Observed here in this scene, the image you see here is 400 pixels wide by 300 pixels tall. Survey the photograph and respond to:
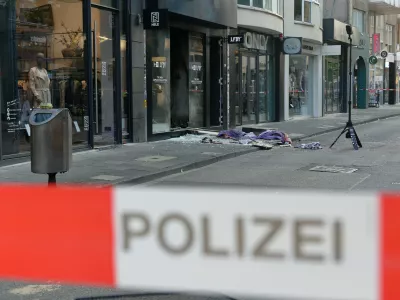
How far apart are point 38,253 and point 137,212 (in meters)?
0.54

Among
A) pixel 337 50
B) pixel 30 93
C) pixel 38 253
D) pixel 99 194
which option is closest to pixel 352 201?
pixel 99 194

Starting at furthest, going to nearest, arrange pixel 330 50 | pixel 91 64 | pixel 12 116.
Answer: pixel 330 50, pixel 91 64, pixel 12 116

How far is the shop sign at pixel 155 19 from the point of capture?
1465 centimetres

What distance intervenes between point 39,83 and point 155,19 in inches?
170

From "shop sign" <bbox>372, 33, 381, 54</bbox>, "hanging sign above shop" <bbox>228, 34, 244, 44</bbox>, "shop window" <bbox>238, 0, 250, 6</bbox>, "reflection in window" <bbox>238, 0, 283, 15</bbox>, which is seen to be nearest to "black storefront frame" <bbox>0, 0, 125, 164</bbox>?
"hanging sign above shop" <bbox>228, 34, 244, 44</bbox>

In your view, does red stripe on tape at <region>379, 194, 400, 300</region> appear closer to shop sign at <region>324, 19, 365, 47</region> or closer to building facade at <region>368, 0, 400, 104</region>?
shop sign at <region>324, 19, 365, 47</region>

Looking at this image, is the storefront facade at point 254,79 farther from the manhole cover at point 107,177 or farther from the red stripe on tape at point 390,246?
the red stripe on tape at point 390,246

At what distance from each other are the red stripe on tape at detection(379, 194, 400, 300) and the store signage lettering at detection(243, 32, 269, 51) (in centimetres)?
1999

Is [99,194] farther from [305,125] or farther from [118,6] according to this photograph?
[305,125]

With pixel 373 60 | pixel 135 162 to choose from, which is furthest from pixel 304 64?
pixel 135 162

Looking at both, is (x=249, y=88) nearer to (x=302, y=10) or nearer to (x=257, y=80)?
(x=257, y=80)

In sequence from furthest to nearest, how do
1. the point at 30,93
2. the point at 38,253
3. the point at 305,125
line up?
1. the point at 305,125
2. the point at 30,93
3. the point at 38,253

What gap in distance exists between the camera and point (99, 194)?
257 centimetres

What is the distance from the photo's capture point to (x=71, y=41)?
12859mm
